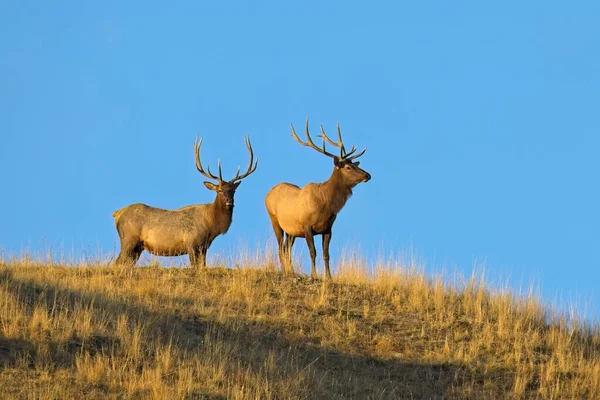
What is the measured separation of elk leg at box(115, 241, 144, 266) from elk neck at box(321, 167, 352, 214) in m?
3.85

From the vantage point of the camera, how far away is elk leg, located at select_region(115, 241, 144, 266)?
61.6 ft

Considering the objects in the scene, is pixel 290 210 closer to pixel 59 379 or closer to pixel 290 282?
pixel 290 282

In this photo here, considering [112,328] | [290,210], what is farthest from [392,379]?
[290,210]

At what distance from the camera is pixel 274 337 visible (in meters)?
13.5

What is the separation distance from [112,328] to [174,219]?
7.27m

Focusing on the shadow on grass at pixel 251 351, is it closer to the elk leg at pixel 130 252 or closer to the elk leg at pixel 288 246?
the elk leg at pixel 130 252

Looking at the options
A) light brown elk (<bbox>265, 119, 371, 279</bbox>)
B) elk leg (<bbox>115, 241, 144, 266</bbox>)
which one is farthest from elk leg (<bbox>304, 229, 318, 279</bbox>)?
elk leg (<bbox>115, 241, 144, 266</bbox>)

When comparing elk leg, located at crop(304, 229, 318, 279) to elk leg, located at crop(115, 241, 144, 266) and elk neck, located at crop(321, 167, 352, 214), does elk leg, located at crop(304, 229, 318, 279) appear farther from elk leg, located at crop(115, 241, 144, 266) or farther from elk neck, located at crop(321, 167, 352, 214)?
elk leg, located at crop(115, 241, 144, 266)

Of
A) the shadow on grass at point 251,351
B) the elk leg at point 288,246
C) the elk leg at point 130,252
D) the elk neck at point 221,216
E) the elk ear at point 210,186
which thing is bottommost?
the shadow on grass at point 251,351

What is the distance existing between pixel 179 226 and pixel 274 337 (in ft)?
19.5

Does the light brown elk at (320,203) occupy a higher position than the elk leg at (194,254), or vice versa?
the light brown elk at (320,203)

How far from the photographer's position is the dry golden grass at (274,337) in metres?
10.5

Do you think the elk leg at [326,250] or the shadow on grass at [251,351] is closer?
the shadow on grass at [251,351]

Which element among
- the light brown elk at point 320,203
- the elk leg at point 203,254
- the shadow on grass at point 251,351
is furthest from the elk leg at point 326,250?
the shadow on grass at point 251,351
